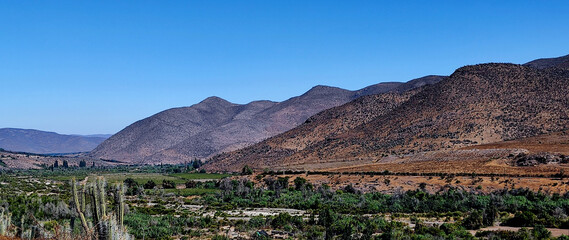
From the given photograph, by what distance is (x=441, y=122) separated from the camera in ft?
274

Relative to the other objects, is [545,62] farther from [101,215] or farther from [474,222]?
[101,215]

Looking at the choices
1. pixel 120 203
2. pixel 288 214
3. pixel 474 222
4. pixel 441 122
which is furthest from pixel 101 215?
pixel 441 122

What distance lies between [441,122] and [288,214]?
2181 inches

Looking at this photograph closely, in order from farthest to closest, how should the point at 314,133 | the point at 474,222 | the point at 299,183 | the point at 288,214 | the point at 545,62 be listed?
the point at 545,62
the point at 314,133
the point at 299,183
the point at 288,214
the point at 474,222

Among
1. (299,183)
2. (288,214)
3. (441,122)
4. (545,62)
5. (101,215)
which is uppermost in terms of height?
(545,62)

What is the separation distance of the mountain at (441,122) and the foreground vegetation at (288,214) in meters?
29.4

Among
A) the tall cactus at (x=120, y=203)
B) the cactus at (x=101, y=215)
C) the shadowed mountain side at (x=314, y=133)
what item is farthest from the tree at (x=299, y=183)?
the cactus at (x=101, y=215)

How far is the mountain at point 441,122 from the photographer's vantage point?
7594 centimetres

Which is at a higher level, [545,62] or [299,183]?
[545,62]

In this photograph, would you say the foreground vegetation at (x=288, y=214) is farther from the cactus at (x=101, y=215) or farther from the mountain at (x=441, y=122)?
the mountain at (x=441, y=122)

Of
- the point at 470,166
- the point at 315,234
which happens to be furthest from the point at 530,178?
the point at 315,234

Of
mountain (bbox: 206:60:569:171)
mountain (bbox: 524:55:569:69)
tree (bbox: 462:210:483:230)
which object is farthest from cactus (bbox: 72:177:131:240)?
mountain (bbox: 524:55:569:69)

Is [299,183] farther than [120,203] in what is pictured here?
Yes

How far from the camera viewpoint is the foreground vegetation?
64.4 ft
